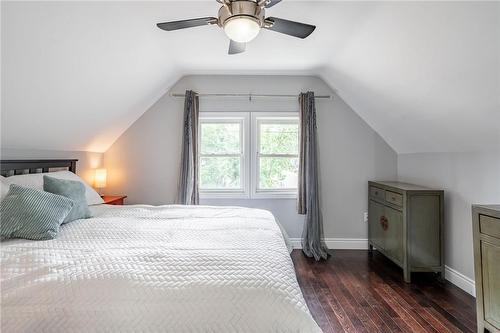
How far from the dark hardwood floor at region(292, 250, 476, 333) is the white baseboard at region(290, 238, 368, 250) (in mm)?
424

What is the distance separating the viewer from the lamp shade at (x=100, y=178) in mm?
3346

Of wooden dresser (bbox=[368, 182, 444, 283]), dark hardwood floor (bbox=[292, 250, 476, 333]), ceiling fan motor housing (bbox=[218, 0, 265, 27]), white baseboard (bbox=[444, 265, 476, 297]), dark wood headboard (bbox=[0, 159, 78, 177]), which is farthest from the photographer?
wooden dresser (bbox=[368, 182, 444, 283])

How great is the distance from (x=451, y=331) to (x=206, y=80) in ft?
12.0

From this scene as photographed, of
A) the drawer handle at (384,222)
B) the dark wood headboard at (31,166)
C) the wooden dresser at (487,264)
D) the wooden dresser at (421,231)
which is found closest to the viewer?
the wooden dresser at (487,264)

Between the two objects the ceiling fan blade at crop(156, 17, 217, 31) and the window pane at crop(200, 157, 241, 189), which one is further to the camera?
the window pane at crop(200, 157, 241, 189)

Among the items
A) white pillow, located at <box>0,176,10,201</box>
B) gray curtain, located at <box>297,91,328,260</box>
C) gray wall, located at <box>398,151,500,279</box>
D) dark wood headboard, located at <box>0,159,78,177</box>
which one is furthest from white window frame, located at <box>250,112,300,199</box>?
white pillow, located at <box>0,176,10,201</box>

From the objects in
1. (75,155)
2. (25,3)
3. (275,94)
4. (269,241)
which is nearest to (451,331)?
(269,241)

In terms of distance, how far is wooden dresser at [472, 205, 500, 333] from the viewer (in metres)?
1.68

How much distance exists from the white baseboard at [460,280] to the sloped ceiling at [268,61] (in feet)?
4.12

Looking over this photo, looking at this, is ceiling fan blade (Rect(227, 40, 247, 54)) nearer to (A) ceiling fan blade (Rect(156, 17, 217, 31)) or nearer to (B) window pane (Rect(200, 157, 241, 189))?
(A) ceiling fan blade (Rect(156, 17, 217, 31))

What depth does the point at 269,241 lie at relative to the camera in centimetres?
159

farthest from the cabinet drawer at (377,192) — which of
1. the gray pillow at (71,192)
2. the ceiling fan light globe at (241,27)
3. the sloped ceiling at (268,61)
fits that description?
the gray pillow at (71,192)

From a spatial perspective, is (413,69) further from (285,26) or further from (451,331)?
(451,331)

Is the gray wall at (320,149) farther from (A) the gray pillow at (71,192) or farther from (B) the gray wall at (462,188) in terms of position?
(A) the gray pillow at (71,192)
